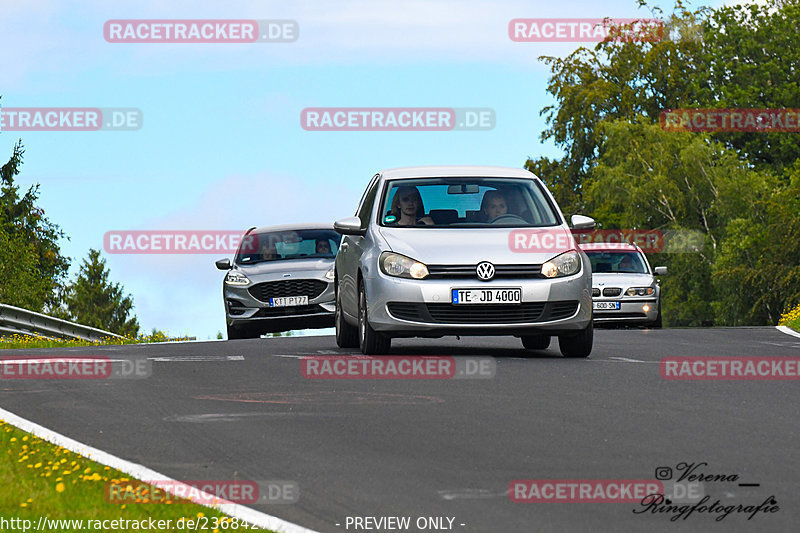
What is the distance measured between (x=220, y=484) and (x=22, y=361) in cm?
902

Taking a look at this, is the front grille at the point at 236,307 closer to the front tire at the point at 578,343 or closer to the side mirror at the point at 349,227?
the side mirror at the point at 349,227

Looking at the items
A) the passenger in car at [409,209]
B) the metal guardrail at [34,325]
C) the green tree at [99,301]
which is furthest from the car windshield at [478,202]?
the green tree at [99,301]

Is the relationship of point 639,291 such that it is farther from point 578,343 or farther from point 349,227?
point 349,227

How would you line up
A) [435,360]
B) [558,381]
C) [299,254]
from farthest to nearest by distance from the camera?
[299,254] < [435,360] < [558,381]

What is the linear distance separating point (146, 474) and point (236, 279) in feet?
52.1

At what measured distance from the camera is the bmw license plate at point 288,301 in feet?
75.5

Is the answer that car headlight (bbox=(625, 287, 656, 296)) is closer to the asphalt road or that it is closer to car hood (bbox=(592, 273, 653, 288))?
car hood (bbox=(592, 273, 653, 288))

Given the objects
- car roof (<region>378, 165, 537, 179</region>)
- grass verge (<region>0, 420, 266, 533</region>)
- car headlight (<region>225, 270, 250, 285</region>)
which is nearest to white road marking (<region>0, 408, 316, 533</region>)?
grass verge (<region>0, 420, 266, 533</region>)

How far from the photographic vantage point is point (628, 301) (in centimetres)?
2712

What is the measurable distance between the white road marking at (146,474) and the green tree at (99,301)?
119 meters

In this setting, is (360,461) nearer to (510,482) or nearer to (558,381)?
(510,482)

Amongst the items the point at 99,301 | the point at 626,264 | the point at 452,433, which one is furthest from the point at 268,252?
the point at 99,301

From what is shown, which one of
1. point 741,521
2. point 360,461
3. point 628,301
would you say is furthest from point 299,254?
point 741,521

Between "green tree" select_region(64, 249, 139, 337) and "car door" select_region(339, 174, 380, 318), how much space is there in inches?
4418
